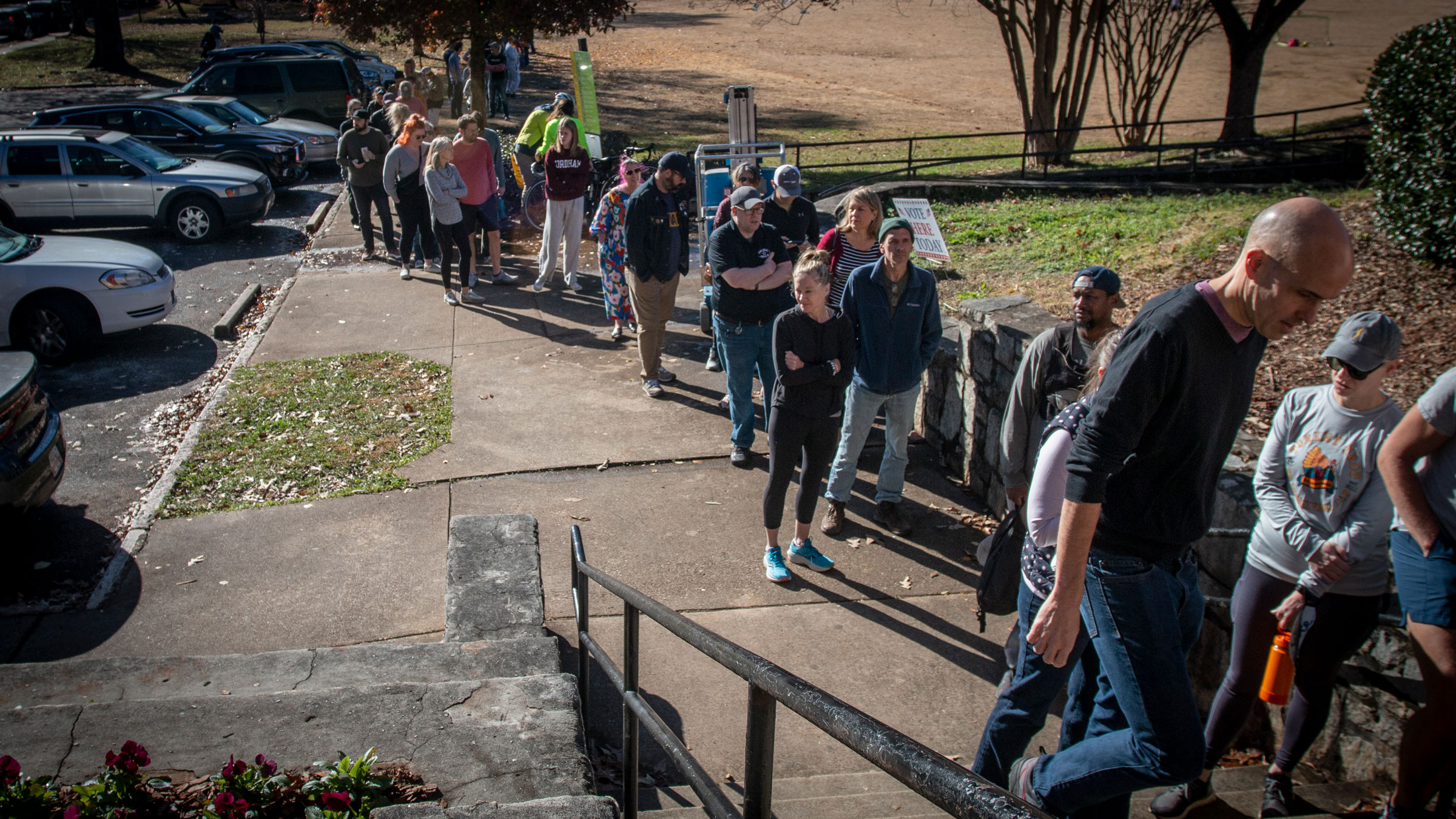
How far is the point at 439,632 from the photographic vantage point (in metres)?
5.38

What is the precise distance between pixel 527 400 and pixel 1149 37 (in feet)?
62.0

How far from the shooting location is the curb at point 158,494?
604 cm

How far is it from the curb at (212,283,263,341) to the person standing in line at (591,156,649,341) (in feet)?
13.7

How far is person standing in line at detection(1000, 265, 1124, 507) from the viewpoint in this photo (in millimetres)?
4664

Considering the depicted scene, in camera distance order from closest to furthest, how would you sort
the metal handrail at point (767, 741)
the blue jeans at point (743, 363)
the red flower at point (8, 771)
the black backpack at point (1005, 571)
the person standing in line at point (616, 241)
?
the metal handrail at point (767, 741)
the red flower at point (8, 771)
the black backpack at point (1005, 571)
the blue jeans at point (743, 363)
the person standing in line at point (616, 241)

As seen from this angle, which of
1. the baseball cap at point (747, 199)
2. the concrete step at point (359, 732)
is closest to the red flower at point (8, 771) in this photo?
the concrete step at point (359, 732)

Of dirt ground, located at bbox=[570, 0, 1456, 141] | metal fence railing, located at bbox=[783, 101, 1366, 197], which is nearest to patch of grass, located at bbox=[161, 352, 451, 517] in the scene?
metal fence railing, located at bbox=[783, 101, 1366, 197]

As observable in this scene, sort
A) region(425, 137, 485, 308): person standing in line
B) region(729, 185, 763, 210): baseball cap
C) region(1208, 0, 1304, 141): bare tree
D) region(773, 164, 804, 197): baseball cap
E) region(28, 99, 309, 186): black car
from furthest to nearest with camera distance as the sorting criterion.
→ region(1208, 0, 1304, 141): bare tree, region(28, 99, 309, 186): black car, region(425, 137, 485, 308): person standing in line, region(773, 164, 804, 197): baseball cap, region(729, 185, 763, 210): baseball cap

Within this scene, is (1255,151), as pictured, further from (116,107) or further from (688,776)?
(116,107)

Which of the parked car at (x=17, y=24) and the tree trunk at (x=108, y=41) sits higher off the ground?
the parked car at (x=17, y=24)

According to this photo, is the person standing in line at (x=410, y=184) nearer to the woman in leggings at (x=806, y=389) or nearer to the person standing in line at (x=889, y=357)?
the person standing in line at (x=889, y=357)

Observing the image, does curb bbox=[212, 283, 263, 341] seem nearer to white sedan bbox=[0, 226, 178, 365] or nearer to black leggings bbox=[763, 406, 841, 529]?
white sedan bbox=[0, 226, 178, 365]

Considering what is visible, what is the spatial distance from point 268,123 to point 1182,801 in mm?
Answer: 20041

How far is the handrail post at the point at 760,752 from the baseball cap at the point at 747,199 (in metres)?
5.24
